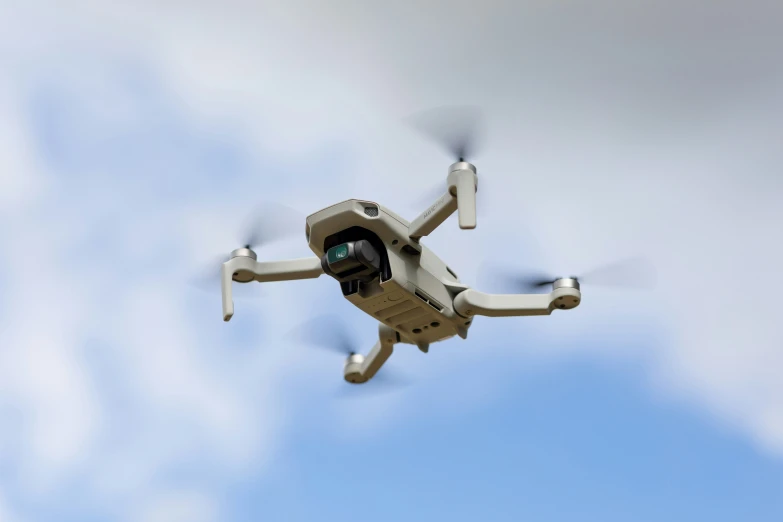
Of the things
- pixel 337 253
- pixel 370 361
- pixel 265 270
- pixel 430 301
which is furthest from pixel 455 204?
pixel 370 361

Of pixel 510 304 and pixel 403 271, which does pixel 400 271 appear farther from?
pixel 510 304

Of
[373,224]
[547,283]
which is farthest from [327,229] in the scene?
[547,283]

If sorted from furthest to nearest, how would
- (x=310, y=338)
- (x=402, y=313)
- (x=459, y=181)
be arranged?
1. (x=310, y=338)
2. (x=402, y=313)
3. (x=459, y=181)

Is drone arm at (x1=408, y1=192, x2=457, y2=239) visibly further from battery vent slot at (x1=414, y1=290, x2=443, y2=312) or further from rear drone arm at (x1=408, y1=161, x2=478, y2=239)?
battery vent slot at (x1=414, y1=290, x2=443, y2=312)

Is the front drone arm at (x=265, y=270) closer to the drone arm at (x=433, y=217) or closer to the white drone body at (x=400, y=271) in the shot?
the white drone body at (x=400, y=271)

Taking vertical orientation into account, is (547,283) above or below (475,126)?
below

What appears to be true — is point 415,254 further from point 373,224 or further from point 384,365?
point 384,365

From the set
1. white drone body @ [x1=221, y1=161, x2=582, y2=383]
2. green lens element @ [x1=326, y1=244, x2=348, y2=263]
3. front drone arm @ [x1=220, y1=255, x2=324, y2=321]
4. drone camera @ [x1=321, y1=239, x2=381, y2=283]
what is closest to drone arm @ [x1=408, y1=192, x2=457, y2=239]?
white drone body @ [x1=221, y1=161, x2=582, y2=383]
